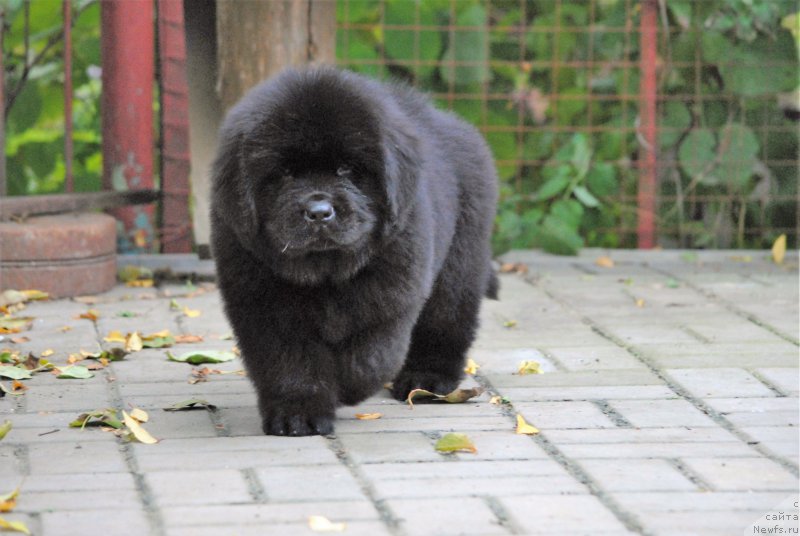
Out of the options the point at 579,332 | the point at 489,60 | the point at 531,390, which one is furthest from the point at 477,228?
the point at 489,60

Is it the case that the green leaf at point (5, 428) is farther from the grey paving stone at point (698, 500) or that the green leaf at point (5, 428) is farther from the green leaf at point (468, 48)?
the green leaf at point (468, 48)

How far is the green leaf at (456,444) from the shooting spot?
3082 millimetres

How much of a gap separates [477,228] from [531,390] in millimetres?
520

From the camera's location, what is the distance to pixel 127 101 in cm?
571

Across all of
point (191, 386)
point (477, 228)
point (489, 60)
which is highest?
point (489, 60)

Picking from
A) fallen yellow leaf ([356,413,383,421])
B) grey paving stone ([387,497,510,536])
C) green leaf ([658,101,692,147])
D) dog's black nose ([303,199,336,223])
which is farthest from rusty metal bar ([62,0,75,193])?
grey paving stone ([387,497,510,536])

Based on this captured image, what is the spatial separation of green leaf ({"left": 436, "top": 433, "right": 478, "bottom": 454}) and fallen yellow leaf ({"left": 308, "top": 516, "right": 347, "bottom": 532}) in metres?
0.59

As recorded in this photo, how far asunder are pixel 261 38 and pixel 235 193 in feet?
6.93

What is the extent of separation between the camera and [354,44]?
6.39m

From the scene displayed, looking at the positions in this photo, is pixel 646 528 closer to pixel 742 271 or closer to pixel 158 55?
pixel 742 271

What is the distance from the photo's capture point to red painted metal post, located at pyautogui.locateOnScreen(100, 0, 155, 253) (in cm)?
566

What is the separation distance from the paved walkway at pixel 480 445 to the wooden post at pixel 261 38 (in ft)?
3.25

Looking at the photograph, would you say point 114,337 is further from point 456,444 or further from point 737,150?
point 737,150

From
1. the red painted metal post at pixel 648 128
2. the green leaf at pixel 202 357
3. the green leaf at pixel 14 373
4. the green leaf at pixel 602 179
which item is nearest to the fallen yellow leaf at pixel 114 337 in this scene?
the green leaf at pixel 202 357
